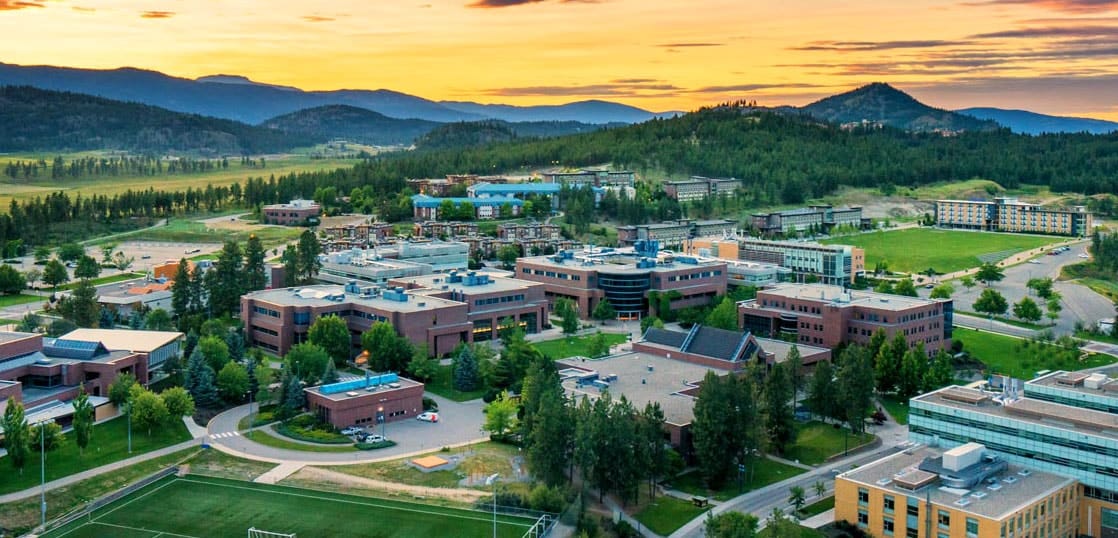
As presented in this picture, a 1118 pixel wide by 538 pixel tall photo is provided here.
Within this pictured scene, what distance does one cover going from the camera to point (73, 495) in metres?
38.3

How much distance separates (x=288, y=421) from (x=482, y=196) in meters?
74.8

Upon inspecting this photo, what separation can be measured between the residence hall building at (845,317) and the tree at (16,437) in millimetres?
40769

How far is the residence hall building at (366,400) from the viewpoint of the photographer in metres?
47.5

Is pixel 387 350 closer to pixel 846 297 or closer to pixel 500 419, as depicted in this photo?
pixel 500 419

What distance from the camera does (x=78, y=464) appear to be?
41125mm

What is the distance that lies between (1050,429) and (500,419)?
20345 mm

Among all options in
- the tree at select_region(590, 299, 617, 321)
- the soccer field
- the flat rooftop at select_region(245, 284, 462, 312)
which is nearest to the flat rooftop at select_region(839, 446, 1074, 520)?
the soccer field

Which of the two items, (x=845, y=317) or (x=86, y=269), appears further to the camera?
(x=86, y=269)

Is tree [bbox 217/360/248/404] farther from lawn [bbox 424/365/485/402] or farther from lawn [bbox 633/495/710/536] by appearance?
lawn [bbox 633/495/710/536]

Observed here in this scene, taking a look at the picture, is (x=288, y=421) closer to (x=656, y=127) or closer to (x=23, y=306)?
(x=23, y=306)

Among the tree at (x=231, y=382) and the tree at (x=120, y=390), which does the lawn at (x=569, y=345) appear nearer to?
the tree at (x=231, y=382)

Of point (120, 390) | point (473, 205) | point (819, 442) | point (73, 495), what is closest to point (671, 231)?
point (473, 205)

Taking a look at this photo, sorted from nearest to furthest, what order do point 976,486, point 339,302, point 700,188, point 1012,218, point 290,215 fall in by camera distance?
point 976,486
point 339,302
point 290,215
point 1012,218
point 700,188

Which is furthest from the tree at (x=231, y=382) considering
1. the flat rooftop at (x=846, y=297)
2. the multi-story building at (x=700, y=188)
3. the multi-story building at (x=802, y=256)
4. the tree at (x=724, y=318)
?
the multi-story building at (x=700, y=188)
